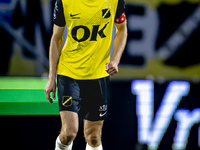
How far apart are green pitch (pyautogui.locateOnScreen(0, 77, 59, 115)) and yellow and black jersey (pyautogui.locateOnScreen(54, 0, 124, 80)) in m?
0.62

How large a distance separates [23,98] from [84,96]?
0.84m

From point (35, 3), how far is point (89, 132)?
1.56 m

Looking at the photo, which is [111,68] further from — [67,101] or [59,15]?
[59,15]

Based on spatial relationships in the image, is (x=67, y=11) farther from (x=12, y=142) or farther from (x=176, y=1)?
(x=12, y=142)

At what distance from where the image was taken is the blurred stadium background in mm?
2793

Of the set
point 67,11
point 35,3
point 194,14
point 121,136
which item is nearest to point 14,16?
point 35,3

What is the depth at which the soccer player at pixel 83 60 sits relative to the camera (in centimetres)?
210

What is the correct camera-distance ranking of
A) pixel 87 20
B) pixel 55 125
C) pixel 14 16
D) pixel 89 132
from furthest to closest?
pixel 55 125
pixel 14 16
pixel 89 132
pixel 87 20

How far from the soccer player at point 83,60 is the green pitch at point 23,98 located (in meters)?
0.56

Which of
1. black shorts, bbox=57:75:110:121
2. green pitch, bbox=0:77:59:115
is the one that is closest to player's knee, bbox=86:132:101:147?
black shorts, bbox=57:75:110:121

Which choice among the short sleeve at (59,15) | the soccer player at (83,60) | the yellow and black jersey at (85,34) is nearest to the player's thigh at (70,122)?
the soccer player at (83,60)

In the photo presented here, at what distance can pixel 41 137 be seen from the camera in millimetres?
2959

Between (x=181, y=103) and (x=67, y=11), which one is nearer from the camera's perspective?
(x=67, y=11)

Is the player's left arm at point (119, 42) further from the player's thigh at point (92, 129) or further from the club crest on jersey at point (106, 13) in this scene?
the player's thigh at point (92, 129)
